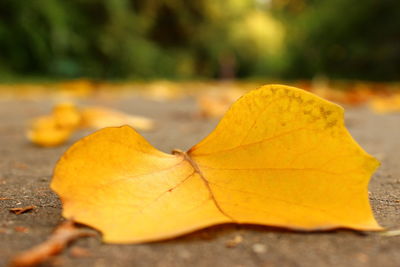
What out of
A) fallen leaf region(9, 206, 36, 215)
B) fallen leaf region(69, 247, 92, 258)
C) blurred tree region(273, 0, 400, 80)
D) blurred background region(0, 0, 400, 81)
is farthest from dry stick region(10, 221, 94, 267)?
blurred tree region(273, 0, 400, 80)

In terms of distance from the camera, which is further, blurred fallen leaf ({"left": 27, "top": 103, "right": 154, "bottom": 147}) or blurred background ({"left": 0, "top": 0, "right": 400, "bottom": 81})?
blurred background ({"left": 0, "top": 0, "right": 400, "bottom": 81})

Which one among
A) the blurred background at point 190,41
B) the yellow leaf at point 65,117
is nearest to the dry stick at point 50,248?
the yellow leaf at point 65,117

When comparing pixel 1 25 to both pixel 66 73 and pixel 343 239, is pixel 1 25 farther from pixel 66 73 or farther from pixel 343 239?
pixel 343 239

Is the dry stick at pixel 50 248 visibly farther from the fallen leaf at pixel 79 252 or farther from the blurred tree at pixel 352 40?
the blurred tree at pixel 352 40

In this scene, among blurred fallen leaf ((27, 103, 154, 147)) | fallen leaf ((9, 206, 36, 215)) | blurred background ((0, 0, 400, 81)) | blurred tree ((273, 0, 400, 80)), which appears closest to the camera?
fallen leaf ((9, 206, 36, 215))

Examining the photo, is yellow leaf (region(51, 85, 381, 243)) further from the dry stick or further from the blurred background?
the blurred background

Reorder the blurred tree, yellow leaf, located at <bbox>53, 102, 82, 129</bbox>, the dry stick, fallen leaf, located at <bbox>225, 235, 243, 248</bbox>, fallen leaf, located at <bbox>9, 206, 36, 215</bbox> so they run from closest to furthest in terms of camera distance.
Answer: the dry stick < fallen leaf, located at <bbox>225, 235, 243, 248</bbox> < fallen leaf, located at <bbox>9, 206, 36, 215</bbox> < yellow leaf, located at <bbox>53, 102, 82, 129</bbox> < the blurred tree
